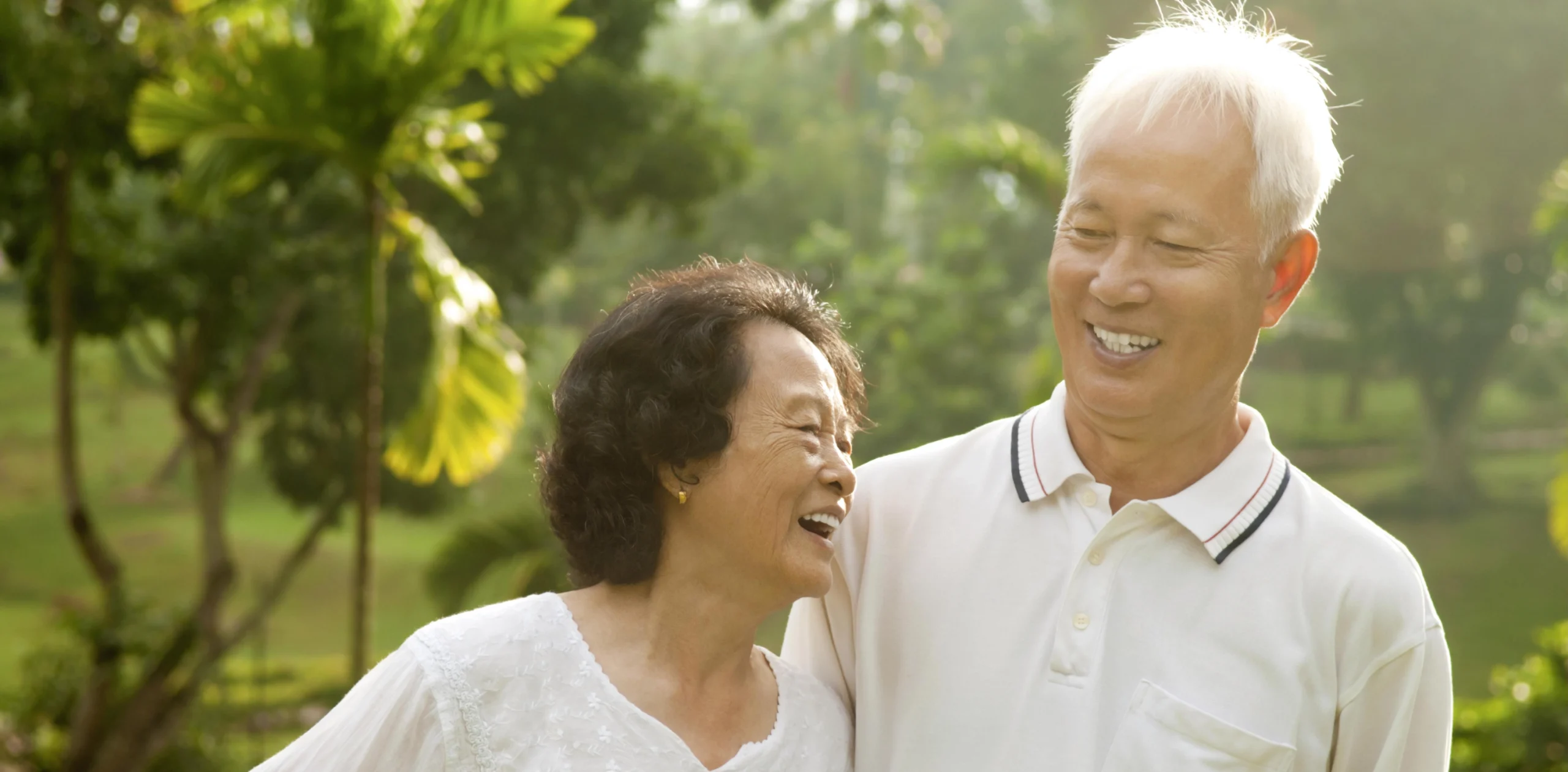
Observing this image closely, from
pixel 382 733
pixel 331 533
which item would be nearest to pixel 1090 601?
pixel 382 733

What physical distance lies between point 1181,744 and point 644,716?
2.01 feet

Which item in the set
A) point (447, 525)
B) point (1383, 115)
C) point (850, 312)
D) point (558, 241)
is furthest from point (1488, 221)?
point (447, 525)

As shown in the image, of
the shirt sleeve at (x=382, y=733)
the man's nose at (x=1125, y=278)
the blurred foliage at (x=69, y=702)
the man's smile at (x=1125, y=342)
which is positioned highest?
the man's nose at (x=1125, y=278)

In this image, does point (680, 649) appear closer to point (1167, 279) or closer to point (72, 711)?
point (1167, 279)

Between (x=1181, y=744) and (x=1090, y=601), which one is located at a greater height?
(x=1090, y=601)

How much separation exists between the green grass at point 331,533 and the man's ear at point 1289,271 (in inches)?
400

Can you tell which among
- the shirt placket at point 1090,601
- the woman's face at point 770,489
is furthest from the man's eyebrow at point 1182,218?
the woman's face at point 770,489

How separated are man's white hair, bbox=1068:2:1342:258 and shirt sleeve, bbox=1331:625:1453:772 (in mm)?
493

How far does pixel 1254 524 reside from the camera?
1727mm

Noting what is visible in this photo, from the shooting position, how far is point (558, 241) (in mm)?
8195

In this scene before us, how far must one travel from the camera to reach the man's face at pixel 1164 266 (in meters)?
1.67

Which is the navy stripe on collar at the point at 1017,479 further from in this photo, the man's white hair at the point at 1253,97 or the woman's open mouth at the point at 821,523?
the man's white hair at the point at 1253,97

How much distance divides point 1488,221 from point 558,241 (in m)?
8.40

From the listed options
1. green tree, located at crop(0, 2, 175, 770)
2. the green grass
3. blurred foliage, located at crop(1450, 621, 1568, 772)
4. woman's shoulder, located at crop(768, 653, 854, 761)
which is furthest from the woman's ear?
the green grass
